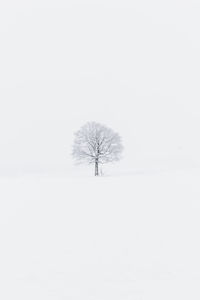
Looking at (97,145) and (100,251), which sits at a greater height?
(97,145)

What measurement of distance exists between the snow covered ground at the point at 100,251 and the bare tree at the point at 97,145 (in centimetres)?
3763

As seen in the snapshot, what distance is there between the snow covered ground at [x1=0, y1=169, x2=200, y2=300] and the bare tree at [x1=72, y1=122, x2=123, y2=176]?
37.6 m

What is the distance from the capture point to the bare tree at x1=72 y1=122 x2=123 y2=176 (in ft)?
201

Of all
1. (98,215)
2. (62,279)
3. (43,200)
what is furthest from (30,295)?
(43,200)

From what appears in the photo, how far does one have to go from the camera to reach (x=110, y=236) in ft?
51.5

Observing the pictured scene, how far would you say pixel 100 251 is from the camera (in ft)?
44.4

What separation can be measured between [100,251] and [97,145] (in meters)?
48.2

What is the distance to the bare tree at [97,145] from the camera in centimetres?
6134

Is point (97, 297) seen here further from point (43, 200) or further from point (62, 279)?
point (43, 200)

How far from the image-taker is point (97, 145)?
202 feet

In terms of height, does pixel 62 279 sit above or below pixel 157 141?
below

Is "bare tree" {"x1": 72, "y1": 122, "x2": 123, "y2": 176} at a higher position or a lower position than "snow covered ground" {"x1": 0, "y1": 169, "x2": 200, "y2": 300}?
higher

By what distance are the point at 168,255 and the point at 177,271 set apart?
4.95ft

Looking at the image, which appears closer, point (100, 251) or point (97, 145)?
point (100, 251)
